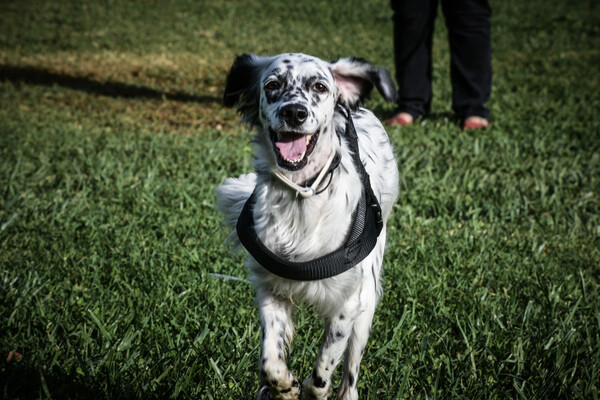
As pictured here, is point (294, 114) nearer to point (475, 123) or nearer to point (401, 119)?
point (401, 119)

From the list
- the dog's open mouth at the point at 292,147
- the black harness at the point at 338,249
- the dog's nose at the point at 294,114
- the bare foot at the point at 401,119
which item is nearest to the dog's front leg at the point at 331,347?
the black harness at the point at 338,249

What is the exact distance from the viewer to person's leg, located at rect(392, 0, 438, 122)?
19.0 feet

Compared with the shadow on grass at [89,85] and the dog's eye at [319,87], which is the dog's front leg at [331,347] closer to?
the dog's eye at [319,87]

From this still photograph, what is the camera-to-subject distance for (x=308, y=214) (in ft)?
7.11

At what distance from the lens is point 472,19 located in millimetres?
5742

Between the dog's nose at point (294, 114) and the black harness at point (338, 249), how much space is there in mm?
332

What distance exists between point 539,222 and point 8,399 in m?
3.47

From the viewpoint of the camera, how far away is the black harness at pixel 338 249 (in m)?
2.08

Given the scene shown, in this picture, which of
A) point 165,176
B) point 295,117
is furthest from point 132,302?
point 165,176

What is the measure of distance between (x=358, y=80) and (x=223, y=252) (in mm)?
1509

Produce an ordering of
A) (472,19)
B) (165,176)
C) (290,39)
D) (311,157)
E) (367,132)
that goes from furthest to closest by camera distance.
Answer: (290,39), (472,19), (165,176), (367,132), (311,157)

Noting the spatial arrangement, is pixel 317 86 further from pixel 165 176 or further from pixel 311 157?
pixel 165 176

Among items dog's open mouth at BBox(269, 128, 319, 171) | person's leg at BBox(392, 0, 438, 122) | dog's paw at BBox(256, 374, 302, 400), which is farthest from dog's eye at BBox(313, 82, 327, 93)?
person's leg at BBox(392, 0, 438, 122)

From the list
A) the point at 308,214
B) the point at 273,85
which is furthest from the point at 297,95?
the point at 308,214
